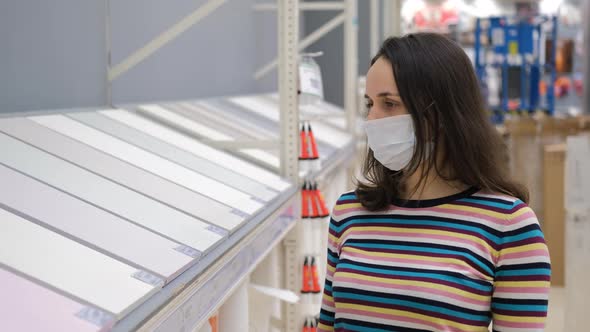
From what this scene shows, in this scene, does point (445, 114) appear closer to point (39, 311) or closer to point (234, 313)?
point (39, 311)

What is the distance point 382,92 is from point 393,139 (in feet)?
0.36

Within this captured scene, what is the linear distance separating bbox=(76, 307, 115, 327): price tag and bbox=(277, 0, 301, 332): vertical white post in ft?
7.97

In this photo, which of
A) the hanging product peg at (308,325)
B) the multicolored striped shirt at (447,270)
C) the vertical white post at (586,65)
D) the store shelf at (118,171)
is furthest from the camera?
the vertical white post at (586,65)

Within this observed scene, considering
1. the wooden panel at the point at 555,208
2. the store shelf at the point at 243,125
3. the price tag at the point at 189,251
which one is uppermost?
the price tag at the point at 189,251

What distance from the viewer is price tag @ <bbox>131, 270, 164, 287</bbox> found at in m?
1.87

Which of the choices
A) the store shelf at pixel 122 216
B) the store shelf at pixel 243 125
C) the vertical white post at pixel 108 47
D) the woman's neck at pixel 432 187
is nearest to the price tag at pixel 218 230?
the store shelf at pixel 122 216

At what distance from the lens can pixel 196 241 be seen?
92.3 inches

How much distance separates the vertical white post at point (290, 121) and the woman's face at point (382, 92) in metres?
2.19

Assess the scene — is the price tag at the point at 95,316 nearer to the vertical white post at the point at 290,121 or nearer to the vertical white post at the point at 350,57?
the vertical white post at the point at 290,121

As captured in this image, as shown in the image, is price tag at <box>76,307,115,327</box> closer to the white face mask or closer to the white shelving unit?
the white shelving unit

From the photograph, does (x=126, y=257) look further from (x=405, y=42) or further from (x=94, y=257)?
(x=405, y=42)

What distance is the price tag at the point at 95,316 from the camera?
1.55 metres

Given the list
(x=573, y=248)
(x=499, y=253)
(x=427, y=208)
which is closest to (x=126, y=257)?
(x=427, y=208)

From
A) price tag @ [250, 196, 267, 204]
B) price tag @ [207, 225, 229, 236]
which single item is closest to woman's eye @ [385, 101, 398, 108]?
price tag @ [207, 225, 229, 236]
